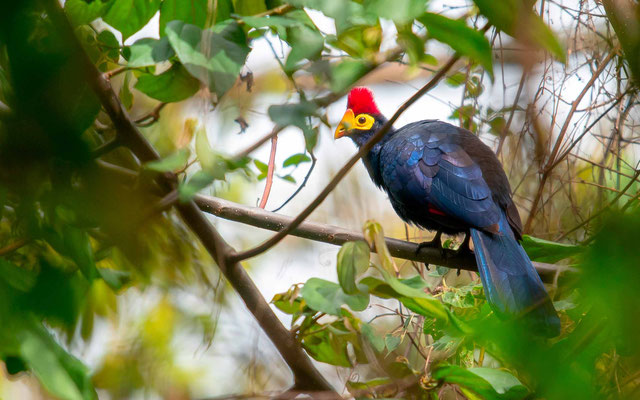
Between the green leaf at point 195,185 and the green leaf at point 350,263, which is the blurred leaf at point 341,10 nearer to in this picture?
the green leaf at point 195,185

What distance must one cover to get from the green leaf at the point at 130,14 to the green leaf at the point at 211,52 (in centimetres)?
35

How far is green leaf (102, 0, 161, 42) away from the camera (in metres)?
1.30

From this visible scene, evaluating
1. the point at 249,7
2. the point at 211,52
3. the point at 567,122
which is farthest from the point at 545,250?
the point at 211,52

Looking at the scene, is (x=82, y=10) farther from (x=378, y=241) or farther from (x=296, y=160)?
(x=296, y=160)

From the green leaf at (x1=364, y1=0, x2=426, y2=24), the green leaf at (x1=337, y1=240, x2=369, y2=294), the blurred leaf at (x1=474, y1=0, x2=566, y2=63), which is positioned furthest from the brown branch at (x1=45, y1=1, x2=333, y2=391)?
the blurred leaf at (x1=474, y1=0, x2=566, y2=63)

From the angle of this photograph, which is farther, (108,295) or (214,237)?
(108,295)

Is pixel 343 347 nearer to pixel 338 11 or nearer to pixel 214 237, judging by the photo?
pixel 214 237

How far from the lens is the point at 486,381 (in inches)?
54.2

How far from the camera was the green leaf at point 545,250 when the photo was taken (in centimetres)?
189

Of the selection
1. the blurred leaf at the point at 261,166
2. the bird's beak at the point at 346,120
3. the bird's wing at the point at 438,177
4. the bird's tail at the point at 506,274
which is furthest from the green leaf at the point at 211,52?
the bird's beak at the point at 346,120

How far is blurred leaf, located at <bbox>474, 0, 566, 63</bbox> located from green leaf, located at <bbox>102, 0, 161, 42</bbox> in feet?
2.90

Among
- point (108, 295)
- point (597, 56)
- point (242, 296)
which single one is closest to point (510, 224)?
point (597, 56)

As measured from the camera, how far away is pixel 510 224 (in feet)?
8.98

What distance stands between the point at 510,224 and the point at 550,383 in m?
2.32
